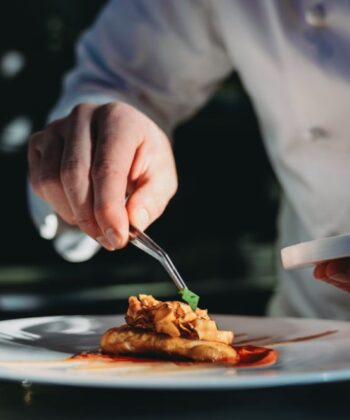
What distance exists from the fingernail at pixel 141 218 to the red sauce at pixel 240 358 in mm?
187

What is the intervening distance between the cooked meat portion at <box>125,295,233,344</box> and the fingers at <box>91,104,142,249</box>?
84mm

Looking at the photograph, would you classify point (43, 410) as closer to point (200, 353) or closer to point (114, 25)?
point (200, 353)

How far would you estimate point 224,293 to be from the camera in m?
2.58

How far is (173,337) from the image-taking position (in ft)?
2.64

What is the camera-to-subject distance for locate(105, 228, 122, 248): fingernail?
2.92 feet

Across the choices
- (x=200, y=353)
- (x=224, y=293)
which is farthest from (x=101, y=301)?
(x=200, y=353)

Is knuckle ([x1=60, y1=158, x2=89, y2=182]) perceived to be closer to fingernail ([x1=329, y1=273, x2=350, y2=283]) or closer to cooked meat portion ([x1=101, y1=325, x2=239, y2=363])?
cooked meat portion ([x1=101, y1=325, x2=239, y2=363])

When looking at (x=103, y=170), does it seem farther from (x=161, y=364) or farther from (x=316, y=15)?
(x=316, y=15)

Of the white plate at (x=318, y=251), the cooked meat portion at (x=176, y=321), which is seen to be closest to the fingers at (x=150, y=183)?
the cooked meat portion at (x=176, y=321)

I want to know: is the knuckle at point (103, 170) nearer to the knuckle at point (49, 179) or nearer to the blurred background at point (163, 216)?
the knuckle at point (49, 179)

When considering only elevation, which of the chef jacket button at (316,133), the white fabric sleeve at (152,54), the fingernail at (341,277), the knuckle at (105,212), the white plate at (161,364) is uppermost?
the white fabric sleeve at (152,54)

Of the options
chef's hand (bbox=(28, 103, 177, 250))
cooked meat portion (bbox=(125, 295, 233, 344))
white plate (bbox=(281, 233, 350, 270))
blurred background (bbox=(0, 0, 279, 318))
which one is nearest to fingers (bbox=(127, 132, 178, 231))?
chef's hand (bbox=(28, 103, 177, 250))

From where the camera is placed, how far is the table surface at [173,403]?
0.62 metres

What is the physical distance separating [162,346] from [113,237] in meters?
0.16
